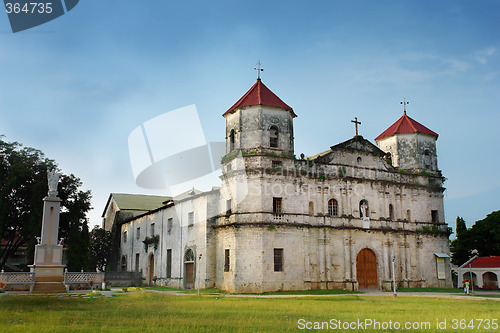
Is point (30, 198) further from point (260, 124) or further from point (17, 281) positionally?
point (260, 124)

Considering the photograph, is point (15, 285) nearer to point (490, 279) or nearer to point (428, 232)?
point (428, 232)

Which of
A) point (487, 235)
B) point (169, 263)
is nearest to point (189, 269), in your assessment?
point (169, 263)

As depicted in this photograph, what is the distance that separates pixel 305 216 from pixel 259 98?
378 inches

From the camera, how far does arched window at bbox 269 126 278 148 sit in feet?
114

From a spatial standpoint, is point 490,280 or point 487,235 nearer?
point 490,280

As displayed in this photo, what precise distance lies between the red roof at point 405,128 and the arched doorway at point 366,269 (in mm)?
11607

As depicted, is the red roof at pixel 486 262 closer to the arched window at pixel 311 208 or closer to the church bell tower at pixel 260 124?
the arched window at pixel 311 208

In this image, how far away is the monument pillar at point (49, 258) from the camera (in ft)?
87.8

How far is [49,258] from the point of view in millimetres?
27688

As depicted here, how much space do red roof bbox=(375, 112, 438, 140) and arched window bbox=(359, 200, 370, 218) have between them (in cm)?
804

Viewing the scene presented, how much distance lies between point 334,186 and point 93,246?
3297 centimetres

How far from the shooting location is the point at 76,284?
2820cm

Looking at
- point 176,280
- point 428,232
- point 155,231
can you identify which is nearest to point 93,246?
point 155,231

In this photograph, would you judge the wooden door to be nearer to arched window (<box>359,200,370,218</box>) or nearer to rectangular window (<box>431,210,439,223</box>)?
arched window (<box>359,200,370,218</box>)
